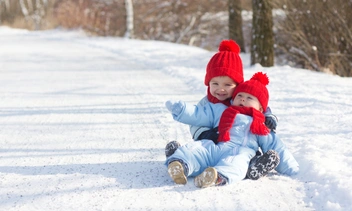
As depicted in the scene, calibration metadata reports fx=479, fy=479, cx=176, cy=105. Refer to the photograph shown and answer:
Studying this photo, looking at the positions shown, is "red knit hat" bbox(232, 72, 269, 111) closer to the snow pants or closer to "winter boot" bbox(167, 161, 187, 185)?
the snow pants

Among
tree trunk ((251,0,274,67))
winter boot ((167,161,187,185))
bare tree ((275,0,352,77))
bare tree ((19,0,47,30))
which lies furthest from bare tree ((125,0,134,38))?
bare tree ((19,0,47,30))

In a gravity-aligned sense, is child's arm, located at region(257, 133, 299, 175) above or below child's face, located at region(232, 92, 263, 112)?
below

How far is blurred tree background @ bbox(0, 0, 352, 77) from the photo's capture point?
964cm

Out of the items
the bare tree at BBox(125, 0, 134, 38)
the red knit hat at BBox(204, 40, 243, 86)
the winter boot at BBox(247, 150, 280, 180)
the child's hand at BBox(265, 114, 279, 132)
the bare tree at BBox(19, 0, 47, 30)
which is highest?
the red knit hat at BBox(204, 40, 243, 86)

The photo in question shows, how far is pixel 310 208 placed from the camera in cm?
268

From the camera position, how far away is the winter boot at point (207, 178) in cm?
289

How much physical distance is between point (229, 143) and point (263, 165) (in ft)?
0.95

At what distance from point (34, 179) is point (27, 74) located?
4.94 meters

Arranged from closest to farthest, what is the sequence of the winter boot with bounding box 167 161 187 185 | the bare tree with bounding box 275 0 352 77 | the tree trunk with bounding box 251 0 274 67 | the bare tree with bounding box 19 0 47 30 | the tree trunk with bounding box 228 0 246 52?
the winter boot with bounding box 167 161 187 185 → the tree trunk with bounding box 251 0 274 67 → the bare tree with bounding box 275 0 352 77 → the tree trunk with bounding box 228 0 246 52 → the bare tree with bounding box 19 0 47 30

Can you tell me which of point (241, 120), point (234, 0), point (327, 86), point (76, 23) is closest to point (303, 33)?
point (234, 0)

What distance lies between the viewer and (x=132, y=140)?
163 inches

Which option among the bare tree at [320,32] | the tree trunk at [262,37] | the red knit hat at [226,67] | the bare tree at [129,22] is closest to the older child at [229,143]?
the red knit hat at [226,67]

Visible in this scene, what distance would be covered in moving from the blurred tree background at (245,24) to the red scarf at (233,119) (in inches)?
227

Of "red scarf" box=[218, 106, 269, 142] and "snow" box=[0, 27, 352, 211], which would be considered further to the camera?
"red scarf" box=[218, 106, 269, 142]
